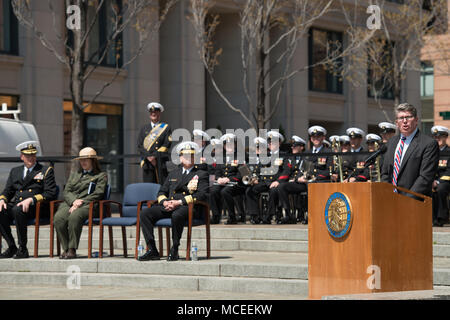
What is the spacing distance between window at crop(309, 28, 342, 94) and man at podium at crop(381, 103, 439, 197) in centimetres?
2596

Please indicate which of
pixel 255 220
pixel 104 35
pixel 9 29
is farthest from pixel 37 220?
pixel 104 35

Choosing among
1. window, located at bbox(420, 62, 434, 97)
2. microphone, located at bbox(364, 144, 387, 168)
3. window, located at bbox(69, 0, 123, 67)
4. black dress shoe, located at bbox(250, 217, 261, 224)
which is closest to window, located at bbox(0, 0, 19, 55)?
window, located at bbox(69, 0, 123, 67)

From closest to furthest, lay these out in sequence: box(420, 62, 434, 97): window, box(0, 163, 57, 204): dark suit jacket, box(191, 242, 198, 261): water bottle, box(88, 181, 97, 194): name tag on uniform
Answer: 1. box(191, 242, 198, 261): water bottle
2. box(88, 181, 97, 194): name tag on uniform
3. box(0, 163, 57, 204): dark suit jacket
4. box(420, 62, 434, 97): window

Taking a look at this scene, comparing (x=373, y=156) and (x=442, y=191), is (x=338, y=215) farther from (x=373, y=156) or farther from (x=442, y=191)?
(x=442, y=191)

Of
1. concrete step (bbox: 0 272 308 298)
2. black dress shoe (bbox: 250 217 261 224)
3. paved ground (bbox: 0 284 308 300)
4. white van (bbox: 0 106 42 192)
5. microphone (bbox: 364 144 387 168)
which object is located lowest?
paved ground (bbox: 0 284 308 300)

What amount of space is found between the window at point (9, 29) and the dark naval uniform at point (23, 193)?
1175 centimetres

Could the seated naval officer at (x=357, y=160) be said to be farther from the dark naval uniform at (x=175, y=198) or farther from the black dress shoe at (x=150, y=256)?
the black dress shoe at (x=150, y=256)

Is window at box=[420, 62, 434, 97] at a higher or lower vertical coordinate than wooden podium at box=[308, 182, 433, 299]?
higher

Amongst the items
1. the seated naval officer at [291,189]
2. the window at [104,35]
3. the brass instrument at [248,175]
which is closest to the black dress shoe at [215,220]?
the brass instrument at [248,175]

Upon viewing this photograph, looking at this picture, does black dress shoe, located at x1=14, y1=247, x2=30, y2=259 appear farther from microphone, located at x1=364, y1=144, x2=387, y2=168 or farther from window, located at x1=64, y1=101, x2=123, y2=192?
window, located at x1=64, y1=101, x2=123, y2=192

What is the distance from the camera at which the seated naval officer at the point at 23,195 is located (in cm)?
1307

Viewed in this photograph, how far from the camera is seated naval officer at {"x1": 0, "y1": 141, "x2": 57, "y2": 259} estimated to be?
13.1 meters

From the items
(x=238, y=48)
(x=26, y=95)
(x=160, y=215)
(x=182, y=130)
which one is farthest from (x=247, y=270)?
(x=238, y=48)
